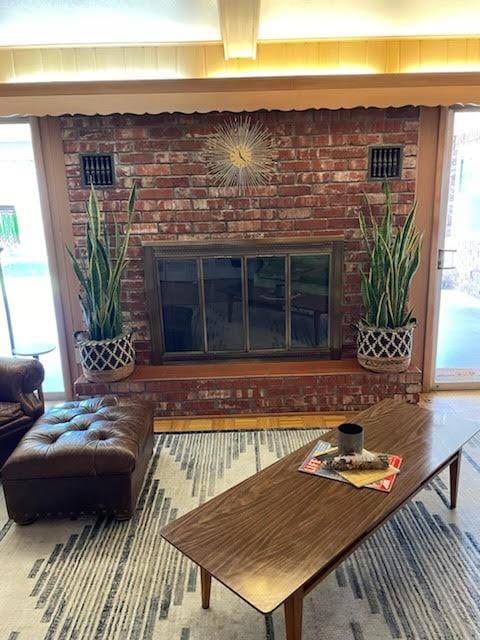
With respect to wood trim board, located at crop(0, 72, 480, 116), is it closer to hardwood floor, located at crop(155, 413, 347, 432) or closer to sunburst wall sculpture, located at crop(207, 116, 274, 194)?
sunburst wall sculpture, located at crop(207, 116, 274, 194)

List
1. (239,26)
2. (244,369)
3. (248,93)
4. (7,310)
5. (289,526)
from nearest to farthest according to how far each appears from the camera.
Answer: (289,526) → (239,26) → (248,93) → (244,369) → (7,310)

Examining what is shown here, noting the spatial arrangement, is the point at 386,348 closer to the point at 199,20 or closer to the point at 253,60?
the point at 253,60

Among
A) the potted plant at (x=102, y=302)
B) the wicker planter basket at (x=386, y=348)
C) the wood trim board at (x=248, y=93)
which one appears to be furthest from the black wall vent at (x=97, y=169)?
the wicker planter basket at (x=386, y=348)

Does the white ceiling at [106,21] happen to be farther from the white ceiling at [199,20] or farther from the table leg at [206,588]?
the table leg at [206,588]

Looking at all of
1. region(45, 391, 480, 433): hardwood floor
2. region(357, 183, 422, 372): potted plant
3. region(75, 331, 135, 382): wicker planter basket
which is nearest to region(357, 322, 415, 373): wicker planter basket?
region(357, 183, 422, 372): potted plant

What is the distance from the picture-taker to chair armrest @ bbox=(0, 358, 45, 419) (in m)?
2.63

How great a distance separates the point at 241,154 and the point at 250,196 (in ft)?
0.95

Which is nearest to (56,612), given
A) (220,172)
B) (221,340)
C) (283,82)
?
(221,340)

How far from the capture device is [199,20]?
2633mm

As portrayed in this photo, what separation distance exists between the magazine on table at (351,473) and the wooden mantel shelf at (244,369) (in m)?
1.34

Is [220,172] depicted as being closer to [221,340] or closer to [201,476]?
[221,340]

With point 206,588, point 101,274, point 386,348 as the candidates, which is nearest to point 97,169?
point 101,274

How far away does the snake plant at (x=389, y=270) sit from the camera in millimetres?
3062

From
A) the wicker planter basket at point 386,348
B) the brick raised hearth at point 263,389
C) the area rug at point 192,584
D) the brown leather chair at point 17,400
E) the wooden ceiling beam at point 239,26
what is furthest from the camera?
the brick raised hearth at point 263,389
